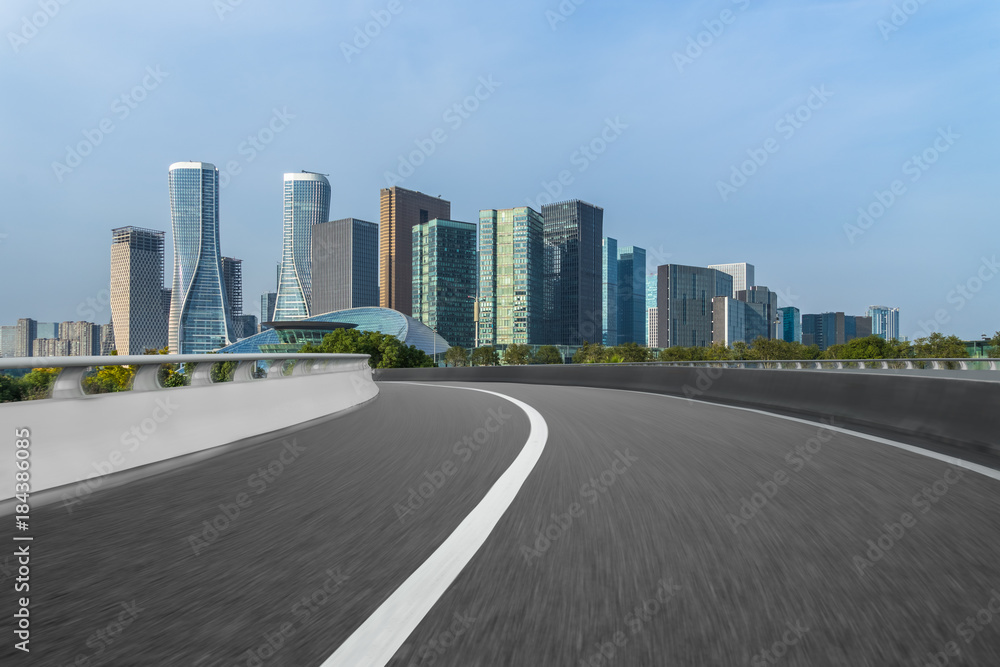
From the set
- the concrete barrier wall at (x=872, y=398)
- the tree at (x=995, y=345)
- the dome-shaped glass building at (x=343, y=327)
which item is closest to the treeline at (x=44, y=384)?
the concrete barrier wall at (x=872, y=398)

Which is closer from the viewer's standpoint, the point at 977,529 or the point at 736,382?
the point at 977,529

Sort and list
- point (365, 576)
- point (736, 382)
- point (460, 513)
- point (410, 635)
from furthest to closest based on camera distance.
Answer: point (736, 382), point (460, 513), point (365, 576), point (410, 635)

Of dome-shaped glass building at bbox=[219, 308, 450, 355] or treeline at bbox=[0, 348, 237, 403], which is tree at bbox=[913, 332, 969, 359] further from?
treeline at bbox=[0, 348, 237, 403]

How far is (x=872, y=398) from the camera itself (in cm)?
1070

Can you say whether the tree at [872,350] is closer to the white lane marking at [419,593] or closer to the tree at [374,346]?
the tree at [374,346]

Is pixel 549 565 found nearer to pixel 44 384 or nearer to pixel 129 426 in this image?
pixel 44 384

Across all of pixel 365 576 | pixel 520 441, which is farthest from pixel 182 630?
pixel 520 441

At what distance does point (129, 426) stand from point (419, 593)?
4.56 meters

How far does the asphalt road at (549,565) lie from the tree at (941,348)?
15077 centimetres

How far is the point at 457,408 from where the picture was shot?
1457cm

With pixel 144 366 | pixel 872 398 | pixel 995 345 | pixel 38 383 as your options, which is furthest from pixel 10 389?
pixel 995 345

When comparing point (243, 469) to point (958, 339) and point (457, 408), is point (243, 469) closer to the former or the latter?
point (457, 408)

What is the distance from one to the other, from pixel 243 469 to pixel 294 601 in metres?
3.99

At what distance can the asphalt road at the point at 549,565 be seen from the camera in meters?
2.58
